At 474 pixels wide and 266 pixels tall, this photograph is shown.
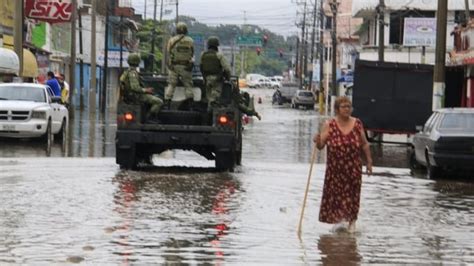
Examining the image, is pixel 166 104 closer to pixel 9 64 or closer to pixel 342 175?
pixel 342 175

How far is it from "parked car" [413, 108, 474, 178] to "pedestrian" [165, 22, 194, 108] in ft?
16.2

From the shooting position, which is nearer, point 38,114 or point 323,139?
point 323,139

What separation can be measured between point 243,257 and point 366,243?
1.76 metres

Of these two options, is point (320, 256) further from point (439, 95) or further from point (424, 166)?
point (439, 95)

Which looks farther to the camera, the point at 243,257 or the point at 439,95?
the point at 439,95

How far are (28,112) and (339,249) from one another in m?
17.3

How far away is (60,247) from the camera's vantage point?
10.8 m

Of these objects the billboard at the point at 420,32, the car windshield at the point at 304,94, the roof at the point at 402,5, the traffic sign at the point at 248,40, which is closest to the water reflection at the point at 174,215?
the billboard at the point at 420,32

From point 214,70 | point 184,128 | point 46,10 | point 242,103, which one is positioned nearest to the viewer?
point 184,128

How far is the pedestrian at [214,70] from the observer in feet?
65.4

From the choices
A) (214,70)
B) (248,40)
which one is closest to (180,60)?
(214,70)

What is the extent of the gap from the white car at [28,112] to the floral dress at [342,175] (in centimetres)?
1603

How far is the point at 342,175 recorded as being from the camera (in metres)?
12.5

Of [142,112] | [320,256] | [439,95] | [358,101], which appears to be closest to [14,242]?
[320,256]
